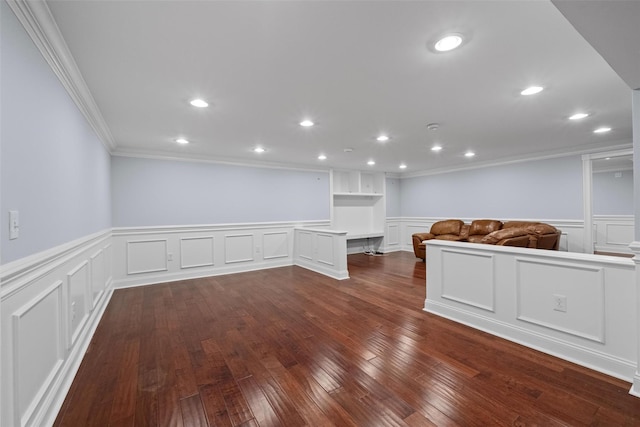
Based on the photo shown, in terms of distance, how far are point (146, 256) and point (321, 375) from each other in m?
3.96

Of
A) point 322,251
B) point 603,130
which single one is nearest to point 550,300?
point 603,130

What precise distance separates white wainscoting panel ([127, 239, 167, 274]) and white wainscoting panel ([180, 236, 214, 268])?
30cm

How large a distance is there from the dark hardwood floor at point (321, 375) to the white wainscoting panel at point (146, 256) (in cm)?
125

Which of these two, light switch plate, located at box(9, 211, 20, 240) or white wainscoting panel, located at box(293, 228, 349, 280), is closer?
light switch plate, located at box(9, 211, 20, 240)

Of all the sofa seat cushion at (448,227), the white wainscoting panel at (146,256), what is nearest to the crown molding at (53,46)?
the white wainscoting panel at (146,256)

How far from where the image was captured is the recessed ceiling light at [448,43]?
161cm

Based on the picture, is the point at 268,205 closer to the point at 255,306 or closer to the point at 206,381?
the point at 255,306

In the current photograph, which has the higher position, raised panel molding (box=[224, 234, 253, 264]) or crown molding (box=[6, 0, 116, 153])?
crown molding (box=[6, 0, 116, 153])

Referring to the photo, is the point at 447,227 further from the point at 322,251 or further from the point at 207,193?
the point at 207,193

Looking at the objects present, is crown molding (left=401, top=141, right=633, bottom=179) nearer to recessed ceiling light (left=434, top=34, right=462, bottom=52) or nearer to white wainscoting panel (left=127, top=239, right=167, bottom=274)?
recessed ceiling light (left=434, top=34, right=462, bottom=52)

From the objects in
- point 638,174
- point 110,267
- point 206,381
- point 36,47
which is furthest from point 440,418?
point 110,267

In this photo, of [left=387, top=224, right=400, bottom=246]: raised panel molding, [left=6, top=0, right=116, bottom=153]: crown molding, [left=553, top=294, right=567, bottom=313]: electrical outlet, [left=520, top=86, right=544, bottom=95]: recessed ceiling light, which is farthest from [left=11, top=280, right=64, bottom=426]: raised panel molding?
[left=387, top=224, right=400, bottom=246]: raised panel molding

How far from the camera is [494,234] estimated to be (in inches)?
153

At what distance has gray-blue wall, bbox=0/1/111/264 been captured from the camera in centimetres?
119
